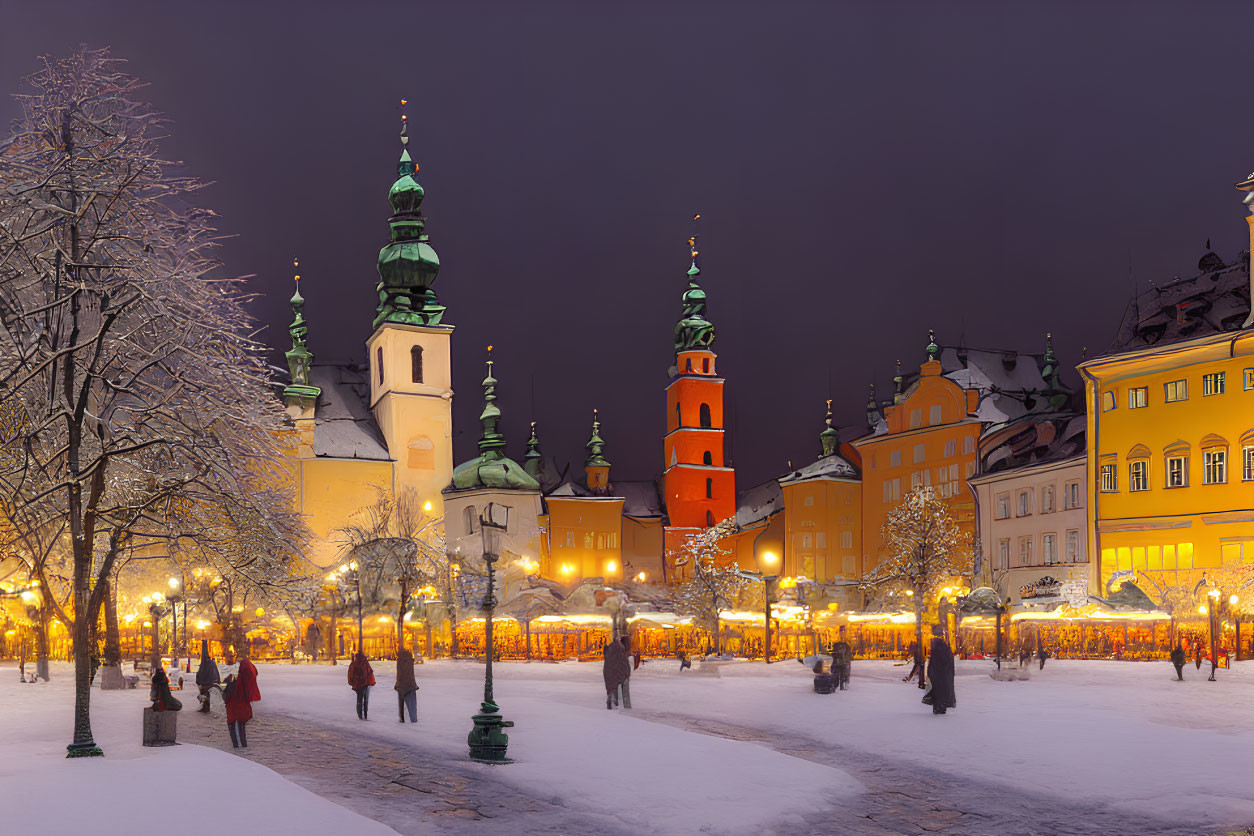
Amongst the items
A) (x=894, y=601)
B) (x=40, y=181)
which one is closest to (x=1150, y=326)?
Answer: (x=894, y=601)

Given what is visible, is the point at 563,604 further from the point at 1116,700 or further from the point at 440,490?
the point at 440,490

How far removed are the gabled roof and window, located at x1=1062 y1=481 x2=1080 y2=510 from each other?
7775 mm

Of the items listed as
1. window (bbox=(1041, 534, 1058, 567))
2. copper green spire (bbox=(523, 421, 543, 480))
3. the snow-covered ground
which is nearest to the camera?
the snow-covered ground

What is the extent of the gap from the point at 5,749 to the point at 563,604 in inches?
1348

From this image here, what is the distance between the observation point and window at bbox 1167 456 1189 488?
55906 mm

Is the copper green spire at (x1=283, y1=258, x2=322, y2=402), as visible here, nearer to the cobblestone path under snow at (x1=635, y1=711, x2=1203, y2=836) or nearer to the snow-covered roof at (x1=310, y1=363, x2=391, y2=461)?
the snow-covered roof at (x1=310, y1=363, x2=391, y2=461)

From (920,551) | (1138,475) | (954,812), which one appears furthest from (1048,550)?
(954,812)

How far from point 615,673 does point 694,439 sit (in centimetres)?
7963

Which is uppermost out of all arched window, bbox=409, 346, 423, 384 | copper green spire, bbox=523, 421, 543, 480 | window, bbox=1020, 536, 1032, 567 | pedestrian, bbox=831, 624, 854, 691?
arched window, bbox=409, 346, 423, 384

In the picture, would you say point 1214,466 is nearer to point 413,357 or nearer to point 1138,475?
point 1138,475

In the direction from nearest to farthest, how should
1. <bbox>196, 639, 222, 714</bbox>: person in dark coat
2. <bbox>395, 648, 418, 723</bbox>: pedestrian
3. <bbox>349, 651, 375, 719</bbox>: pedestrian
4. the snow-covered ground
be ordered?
the snow-covered ground → <bbox>395, 648, 418, 723</bbox>: pedestrian → <bbox>349, 651, 375, 719</bbox>: pedestrian → <bbox>196, 639, 222, 714</bbox>: person in dark coat

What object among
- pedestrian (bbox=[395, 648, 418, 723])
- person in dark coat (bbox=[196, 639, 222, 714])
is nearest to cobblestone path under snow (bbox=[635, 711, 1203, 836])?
pedestrian (bbox=[395, 648, 418, 723])

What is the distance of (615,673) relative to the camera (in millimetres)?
28688

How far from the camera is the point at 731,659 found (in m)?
52.8
